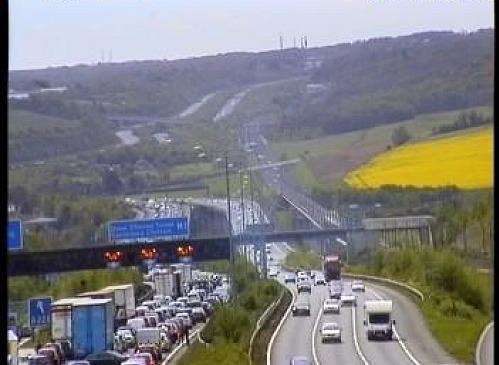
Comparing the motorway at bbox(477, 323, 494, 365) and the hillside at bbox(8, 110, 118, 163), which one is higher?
the hillside at bbox(8, 110, 118, 163)

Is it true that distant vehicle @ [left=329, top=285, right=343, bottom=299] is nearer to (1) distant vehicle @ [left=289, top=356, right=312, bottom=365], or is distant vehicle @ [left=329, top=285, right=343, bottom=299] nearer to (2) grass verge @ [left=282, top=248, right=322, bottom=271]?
(2) grass verge @ [left=282, top=248, right=322, bottom=271]

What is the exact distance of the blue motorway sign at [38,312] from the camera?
10.5 feet

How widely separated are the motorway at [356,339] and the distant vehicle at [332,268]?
0.05m

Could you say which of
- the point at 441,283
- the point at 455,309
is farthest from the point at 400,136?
the point at 455,309

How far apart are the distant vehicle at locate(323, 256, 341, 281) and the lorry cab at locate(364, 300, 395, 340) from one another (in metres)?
0.16

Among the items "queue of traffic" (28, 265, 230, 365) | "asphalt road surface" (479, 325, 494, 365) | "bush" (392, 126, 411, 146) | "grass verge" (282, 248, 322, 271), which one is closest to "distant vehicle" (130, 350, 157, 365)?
"queue of traffic" (28, 265, 230, 365)

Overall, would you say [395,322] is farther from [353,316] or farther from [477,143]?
[477,143]

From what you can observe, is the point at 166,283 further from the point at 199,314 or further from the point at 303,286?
the point at 303,286

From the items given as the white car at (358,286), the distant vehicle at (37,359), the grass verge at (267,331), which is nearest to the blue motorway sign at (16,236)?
the distant vehicle at (37,359)

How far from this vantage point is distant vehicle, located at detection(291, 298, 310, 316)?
157 inches

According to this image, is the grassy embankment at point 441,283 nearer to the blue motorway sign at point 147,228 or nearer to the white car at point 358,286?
the white car at point 358,286

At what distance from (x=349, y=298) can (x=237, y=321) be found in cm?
53

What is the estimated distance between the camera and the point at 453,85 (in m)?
4.79

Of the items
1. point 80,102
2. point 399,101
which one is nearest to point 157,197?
point 80,102
